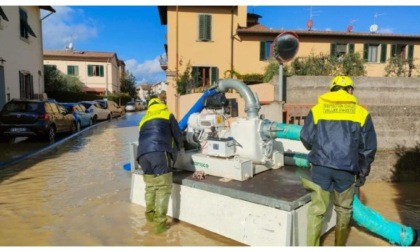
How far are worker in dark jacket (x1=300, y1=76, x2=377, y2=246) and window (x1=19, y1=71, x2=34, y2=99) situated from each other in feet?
57.4

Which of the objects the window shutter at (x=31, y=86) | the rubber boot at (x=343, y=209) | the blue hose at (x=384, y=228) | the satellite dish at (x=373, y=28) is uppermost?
the satellite dish at (x=373, y=28)

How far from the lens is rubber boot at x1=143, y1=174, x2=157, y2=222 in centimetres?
→ 448

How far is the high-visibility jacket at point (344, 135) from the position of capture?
3.37 m

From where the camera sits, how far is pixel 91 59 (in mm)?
45094

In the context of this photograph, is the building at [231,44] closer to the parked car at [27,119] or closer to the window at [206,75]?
the window at [206,75]

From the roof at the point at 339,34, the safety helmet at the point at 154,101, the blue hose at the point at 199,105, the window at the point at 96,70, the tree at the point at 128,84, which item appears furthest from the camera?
the tree at the point at 128,84

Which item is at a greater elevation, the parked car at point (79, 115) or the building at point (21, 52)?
the building at point (21, 52)

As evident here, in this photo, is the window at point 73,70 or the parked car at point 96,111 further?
the window at point 73,70

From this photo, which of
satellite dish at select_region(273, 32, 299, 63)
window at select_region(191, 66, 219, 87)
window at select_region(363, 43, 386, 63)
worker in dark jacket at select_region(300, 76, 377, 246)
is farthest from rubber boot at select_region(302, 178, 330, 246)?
window at select_region(363, 43, 386, 63)

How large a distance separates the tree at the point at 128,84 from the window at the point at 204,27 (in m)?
38.5

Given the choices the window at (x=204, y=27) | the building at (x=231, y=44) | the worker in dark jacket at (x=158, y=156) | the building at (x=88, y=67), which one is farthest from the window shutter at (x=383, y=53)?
the building at (x=88, y=67)

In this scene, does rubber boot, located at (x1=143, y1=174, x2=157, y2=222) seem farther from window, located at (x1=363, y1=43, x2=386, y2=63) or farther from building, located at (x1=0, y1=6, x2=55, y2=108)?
window, located at (x1=363, y1=43, x2=386, y2=63)

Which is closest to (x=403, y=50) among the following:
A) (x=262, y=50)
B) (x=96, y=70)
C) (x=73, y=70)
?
(x=262, y=50)

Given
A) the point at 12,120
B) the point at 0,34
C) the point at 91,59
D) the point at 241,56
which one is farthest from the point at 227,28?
the point at 91,59
